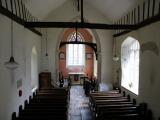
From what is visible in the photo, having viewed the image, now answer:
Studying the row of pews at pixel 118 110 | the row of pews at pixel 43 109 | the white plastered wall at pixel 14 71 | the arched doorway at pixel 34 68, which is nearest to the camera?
the white plastered wall at pixel 14 71

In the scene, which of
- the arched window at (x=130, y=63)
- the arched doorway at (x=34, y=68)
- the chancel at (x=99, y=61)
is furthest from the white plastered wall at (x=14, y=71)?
the arched window at (x=130, y=63)

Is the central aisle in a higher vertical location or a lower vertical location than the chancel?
lower

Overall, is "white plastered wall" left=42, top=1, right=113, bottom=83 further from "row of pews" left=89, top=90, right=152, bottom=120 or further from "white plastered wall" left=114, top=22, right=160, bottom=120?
"white plastered wall" left=114, top=22, right=160, bottom=120

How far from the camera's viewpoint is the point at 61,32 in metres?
9.62

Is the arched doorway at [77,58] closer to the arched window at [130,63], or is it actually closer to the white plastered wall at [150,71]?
the arched window at [130,63]

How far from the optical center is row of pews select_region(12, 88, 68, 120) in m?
5.08

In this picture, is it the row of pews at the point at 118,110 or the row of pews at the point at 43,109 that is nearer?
the row of pews at the point at 43,109

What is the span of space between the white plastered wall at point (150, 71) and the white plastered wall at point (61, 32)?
10.2 feet

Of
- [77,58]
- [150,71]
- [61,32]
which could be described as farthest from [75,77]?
[150,71]

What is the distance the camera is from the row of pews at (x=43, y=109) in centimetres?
508

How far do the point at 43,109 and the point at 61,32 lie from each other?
4.94m

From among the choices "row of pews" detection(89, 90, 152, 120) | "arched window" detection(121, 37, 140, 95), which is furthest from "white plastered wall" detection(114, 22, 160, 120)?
"arched window" detection(121, 37, 140, 95)

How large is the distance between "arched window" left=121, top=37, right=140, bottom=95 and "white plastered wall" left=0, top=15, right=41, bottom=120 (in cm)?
414

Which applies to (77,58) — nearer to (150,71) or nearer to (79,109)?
(79,109)
